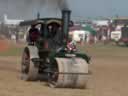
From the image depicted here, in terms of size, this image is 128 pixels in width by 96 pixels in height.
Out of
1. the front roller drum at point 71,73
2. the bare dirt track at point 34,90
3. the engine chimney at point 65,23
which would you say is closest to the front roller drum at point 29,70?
the bare dirt track at point 34,90

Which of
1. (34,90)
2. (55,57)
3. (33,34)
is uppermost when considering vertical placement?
(33,34)

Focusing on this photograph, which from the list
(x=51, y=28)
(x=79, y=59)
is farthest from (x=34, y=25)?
(x=79, y=59)

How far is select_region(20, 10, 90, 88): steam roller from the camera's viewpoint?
1366 cm

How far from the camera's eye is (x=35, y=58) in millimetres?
15703

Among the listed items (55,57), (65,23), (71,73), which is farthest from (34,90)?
(65,23)

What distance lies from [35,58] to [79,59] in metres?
2.18

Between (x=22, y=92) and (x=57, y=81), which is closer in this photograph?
(x=22, y=92)

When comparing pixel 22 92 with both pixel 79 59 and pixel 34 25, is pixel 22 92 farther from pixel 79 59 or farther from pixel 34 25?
pixel 34 25

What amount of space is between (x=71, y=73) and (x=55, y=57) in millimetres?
1015

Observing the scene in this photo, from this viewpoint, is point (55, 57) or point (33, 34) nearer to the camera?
point (55, 57)

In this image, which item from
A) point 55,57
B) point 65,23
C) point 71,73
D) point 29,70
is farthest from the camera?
point 29,70

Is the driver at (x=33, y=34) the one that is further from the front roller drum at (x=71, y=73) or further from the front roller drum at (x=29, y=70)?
the front roller drum at (x=71, y=73)

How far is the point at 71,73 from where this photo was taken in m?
13.6

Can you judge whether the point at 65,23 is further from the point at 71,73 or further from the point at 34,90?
the point at 34,90
